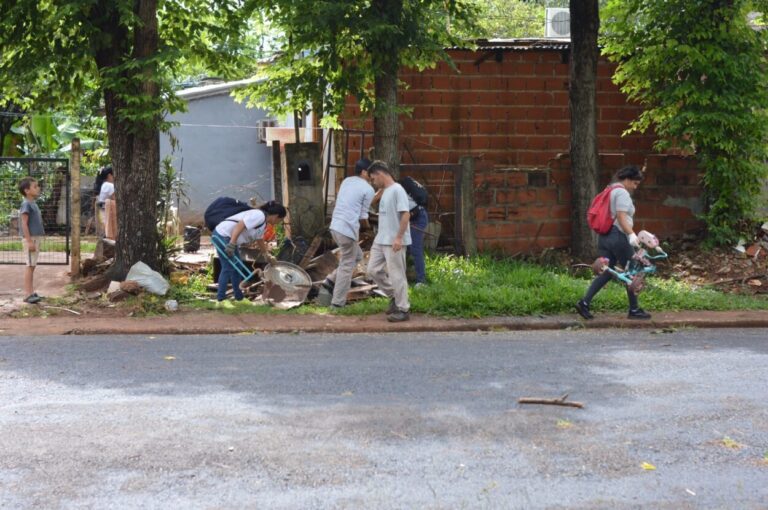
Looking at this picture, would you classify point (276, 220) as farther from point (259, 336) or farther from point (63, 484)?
point (63, 484)

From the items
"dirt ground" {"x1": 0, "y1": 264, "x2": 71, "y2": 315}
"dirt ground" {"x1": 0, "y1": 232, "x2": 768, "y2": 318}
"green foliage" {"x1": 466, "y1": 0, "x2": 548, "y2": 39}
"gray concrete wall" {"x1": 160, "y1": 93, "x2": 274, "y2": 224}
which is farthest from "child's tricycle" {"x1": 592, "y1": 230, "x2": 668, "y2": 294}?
"green foliage" {"x1": 466, "y1": 0, "x2": 548, "y2": 39}

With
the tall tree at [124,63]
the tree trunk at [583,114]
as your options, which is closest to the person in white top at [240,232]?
the tall tree at [124,63]

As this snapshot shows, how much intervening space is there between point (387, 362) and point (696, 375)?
257 cm

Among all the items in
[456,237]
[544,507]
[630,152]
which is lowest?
[544,507]

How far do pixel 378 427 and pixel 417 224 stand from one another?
6665 mm

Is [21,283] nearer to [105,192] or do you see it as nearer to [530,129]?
[105,192]

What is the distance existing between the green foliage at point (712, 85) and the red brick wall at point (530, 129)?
2.43 ft

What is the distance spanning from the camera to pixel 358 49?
41.8 feet

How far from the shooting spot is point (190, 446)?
566cm

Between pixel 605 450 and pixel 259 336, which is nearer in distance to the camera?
pixel 605 450

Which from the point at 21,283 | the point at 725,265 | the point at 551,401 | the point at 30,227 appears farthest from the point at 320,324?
the point at 725,265

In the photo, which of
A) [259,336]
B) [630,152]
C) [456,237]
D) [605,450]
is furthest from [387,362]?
[630,152]

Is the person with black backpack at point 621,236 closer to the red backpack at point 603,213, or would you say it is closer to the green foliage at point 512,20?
the red backpack at point 603,213

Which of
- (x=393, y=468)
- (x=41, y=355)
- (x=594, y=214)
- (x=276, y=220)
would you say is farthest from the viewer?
(x=276, y=220)
